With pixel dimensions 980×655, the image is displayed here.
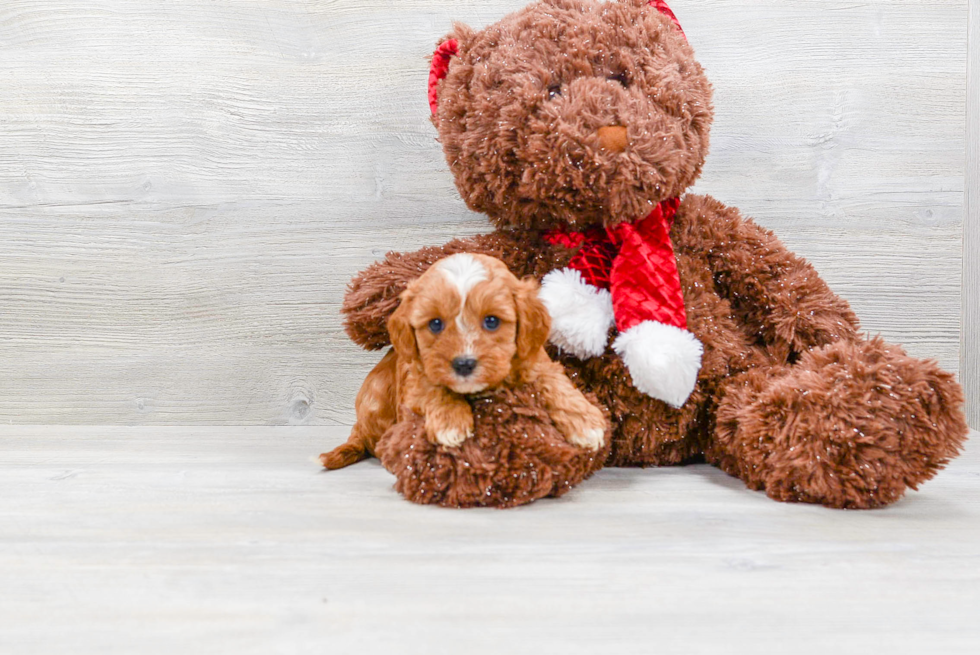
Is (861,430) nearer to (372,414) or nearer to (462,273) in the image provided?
(462,273)

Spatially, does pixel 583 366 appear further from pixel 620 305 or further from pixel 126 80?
pixel 126 80

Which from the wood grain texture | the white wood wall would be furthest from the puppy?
the wood grain texture

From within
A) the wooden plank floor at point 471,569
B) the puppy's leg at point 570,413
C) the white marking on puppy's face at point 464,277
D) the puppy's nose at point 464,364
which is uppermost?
the white marking on puppy's face at point 464,277

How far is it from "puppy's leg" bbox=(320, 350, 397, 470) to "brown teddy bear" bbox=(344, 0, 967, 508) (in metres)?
0.05

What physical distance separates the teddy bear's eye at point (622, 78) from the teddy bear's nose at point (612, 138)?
0.30 feet

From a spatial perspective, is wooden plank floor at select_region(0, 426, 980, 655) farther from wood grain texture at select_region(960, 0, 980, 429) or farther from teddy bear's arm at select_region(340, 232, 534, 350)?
wood grain texture at select_region(960, 0, 980, 429)

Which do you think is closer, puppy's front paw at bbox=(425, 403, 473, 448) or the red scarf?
puppy's front paw at bbox=(425, 403, 473, 448)

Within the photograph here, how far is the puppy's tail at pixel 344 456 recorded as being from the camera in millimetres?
1042

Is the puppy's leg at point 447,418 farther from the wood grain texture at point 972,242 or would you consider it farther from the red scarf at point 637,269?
the wood grain texture at point 972,242

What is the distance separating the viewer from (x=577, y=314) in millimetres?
991

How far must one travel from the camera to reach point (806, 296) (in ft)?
3.45

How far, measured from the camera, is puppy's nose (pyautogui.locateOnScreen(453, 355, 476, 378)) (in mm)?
823

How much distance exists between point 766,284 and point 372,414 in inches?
22.3

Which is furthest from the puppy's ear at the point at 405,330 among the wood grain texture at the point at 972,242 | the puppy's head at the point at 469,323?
the wood grain texture at the point at 972,242
